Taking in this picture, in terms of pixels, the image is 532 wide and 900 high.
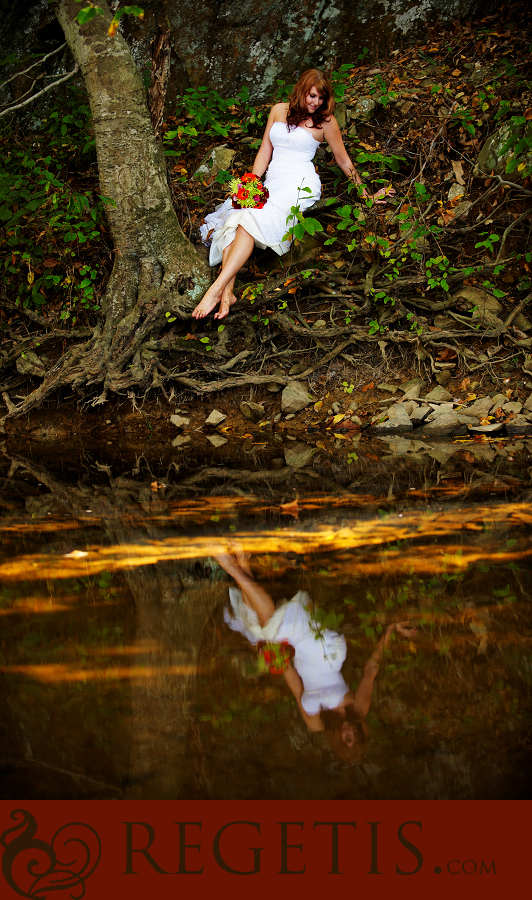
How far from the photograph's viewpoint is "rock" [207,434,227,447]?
172 inches

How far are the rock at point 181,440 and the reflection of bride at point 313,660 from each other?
261 centimetres

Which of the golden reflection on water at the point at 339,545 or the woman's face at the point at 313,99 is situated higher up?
the woman's face at the point at 313,99

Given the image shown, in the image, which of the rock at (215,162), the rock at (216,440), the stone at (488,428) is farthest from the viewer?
the rock at (215,162)

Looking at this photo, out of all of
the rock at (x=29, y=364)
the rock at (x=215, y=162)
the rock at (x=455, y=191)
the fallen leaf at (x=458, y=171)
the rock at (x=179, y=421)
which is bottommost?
the rock at (x=179, y=421)

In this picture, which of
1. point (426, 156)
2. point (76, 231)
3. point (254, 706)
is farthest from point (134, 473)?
point (426, 156)

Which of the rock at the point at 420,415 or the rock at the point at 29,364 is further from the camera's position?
the rock at the point at 29,364

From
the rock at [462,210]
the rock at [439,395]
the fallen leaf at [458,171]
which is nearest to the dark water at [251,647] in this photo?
the rock at [439,395]

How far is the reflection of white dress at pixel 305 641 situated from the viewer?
130 cm

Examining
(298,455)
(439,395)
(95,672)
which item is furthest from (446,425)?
(95,672)

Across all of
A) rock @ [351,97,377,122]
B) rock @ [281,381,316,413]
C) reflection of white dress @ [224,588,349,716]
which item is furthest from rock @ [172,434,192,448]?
rock @ [351,97,377,122]

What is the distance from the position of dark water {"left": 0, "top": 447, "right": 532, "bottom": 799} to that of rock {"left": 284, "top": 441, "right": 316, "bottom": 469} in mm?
754

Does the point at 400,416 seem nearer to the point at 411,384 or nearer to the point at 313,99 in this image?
the point at 411,384

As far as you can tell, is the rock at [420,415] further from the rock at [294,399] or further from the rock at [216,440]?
the rock at [216,440]

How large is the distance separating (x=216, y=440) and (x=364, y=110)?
3.65m
